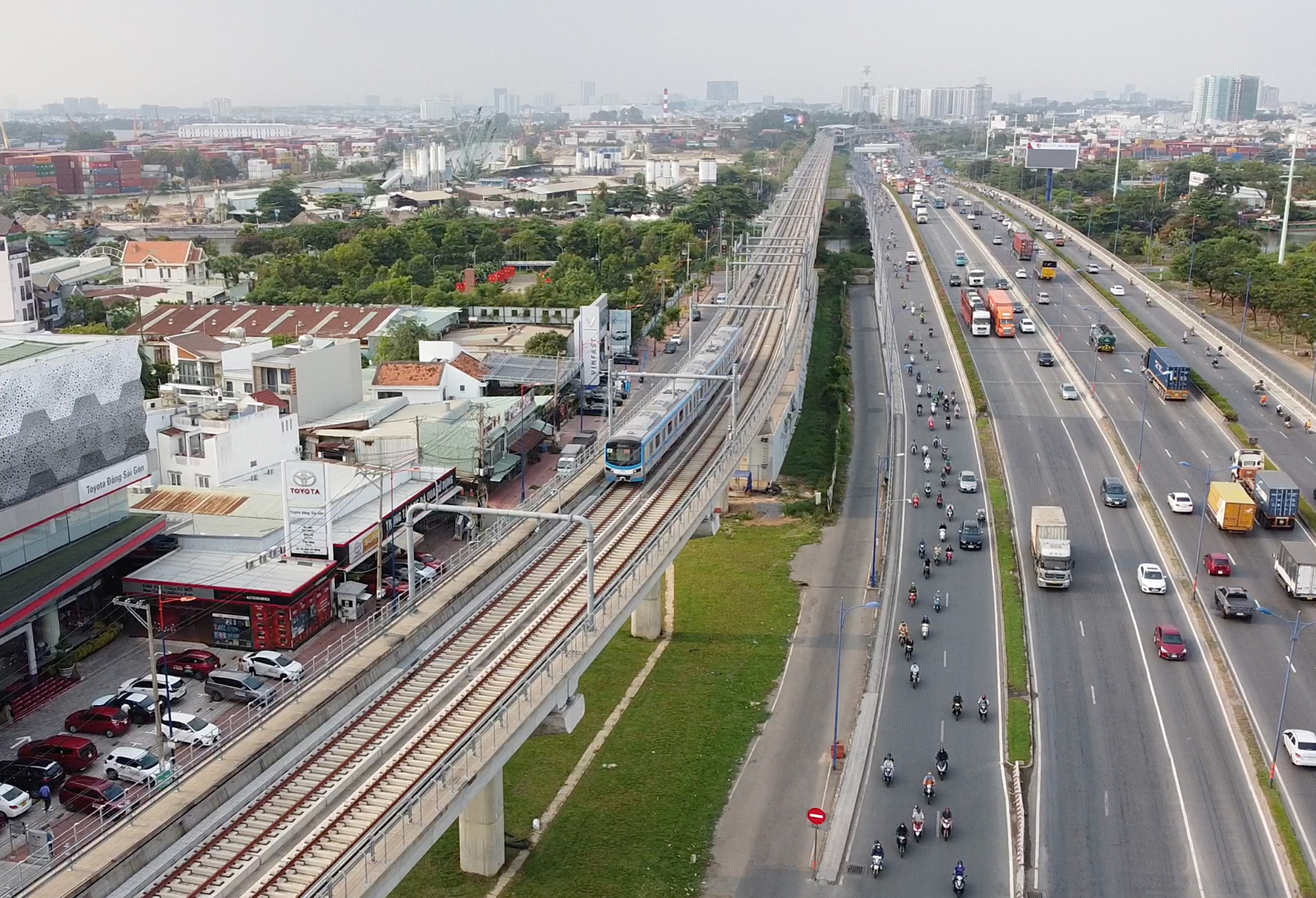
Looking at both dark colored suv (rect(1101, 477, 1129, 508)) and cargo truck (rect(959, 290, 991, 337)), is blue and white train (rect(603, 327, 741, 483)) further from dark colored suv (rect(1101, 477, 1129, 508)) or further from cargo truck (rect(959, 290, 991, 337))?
cargo truck (rect(959, 290, 991, 337))

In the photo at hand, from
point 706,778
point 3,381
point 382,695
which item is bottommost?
point 706,778

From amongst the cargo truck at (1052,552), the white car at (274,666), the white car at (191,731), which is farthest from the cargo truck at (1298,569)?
the white car at (191,731)

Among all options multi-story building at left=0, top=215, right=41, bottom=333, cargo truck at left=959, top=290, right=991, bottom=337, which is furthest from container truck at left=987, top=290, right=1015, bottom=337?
multi-story building at left=0, top=215, right=41, bottom=333

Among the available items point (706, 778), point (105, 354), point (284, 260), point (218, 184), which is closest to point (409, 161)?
point (218, 184)

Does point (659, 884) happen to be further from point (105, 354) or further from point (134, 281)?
point (134, 281)

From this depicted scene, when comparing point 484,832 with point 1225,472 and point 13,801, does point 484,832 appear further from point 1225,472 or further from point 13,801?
point 1225,472

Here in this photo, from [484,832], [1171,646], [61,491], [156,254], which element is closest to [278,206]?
[156,254]
